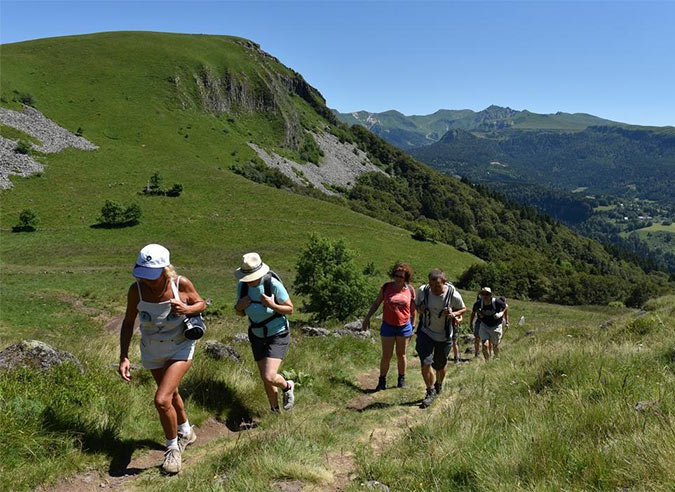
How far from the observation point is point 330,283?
25.6 meters

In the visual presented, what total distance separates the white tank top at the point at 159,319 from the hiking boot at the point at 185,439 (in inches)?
53.8

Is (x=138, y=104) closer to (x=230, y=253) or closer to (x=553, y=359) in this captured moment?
(x=230, y=253)

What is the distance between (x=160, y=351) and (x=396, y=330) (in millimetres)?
4431

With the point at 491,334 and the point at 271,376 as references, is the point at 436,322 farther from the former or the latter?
the point at 491,334

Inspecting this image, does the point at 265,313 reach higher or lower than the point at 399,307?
higher

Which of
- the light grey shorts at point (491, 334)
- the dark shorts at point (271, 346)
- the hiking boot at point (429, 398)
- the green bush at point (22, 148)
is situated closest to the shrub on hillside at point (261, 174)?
the green bush at point (22, 148)

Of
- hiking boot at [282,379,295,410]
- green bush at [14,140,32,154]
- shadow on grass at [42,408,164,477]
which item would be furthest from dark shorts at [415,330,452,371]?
green bush at [14,140,32,154]

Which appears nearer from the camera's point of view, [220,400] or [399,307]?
[220,400]

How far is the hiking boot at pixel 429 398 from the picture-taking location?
6.71m

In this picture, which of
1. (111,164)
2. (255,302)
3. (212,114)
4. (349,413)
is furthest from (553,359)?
(212,114)

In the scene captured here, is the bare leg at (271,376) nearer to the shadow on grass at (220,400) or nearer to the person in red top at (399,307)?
the shadow on grass at (220,400)

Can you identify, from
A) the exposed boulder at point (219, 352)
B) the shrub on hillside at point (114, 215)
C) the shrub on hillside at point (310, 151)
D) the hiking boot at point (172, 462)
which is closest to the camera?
the hiking boot at point (172, 462)

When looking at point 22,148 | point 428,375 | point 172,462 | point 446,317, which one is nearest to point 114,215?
point 22,148

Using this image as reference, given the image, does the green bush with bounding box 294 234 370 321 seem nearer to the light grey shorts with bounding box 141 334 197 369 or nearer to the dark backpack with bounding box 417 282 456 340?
the dark backpack with bounding box 417 282 456 340
